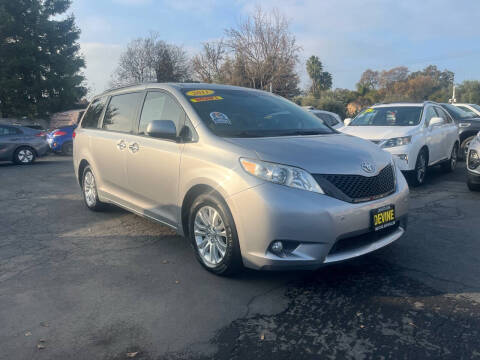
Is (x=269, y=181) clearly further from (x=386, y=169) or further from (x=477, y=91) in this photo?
(x=477, y=91)

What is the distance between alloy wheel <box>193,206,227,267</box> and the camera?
3.71 metres

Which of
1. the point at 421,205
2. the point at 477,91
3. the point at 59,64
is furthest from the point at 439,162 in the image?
the point at 477,91

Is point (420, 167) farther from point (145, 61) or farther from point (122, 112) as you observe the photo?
point (145, 61)

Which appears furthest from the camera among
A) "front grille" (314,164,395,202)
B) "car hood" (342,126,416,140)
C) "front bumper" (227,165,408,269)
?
"car hood" (342,126,416,140)

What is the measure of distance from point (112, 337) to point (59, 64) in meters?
32.8

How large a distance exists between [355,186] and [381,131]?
16.5ft

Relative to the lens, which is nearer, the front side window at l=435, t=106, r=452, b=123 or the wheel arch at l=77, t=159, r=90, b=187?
the wheel arch at l=77, t=159, r=90, b=187

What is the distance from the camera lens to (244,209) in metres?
3.39

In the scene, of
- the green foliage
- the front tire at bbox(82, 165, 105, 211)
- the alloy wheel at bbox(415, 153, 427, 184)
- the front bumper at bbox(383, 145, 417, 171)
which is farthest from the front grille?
the green foliage

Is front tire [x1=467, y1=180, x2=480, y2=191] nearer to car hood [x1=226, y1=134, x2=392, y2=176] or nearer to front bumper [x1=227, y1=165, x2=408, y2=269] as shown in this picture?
car hood [x1=226, y1=134, x2=392, y2=176]

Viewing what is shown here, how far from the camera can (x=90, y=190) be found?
21.0ft

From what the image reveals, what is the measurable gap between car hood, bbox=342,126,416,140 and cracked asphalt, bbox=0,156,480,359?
2.83m

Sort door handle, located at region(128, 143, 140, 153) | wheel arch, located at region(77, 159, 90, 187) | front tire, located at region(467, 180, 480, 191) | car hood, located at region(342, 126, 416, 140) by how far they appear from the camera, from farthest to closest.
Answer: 1. car hood, located at region(342, 126, 416, 140)
2. front tire, located at region(467, 180, 480, 191)
3. wheel arch, located at region(77, 159, 90, 187)
4. door handle, located at region(128, 143, 140, 153)

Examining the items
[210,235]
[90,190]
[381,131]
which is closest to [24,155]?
[90,190]
